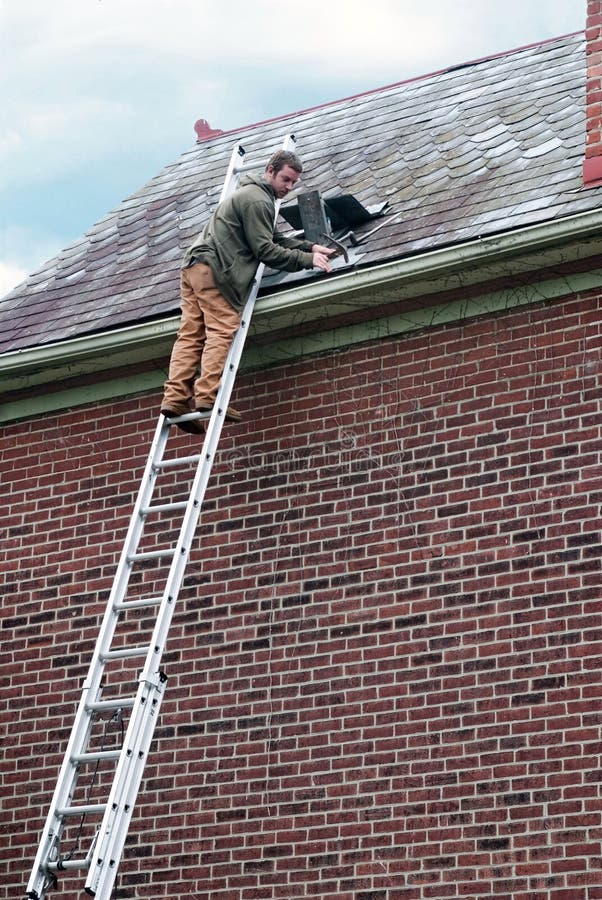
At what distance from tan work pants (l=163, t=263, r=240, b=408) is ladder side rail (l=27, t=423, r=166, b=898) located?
0.53m

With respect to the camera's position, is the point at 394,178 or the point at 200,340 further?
the point at 394,178

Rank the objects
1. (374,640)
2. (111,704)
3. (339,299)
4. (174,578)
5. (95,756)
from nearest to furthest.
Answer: (95,756), (111,704), (174,578), (374,640), (339,299)

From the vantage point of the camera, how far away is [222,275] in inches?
364

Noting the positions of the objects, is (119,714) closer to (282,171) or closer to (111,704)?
(111,704)

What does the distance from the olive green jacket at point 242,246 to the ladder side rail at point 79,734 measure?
121cm

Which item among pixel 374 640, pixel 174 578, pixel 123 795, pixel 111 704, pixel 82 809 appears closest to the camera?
pixel 123 795

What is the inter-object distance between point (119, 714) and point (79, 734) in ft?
1.03

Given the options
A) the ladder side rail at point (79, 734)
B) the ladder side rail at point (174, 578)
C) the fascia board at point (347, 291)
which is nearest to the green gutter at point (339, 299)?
the fascia board at point (347, 291)

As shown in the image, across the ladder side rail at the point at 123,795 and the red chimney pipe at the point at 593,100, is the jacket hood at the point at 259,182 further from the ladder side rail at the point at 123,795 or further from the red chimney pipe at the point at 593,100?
the ladder side rail at the point at 123,795

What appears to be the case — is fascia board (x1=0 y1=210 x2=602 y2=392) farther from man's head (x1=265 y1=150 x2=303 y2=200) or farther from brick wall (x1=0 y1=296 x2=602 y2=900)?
man's head (x1=265 y1=150 x2=303 y2=200)

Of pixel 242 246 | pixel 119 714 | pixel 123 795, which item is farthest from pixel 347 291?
pixel 123 795

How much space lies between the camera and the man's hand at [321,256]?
9234 mm

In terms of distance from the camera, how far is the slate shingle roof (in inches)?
374

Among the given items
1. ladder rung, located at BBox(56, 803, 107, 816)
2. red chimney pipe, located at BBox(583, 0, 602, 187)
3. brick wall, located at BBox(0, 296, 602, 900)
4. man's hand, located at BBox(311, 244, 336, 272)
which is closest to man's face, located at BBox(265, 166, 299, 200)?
man's hand, located at BBox(311, 244, 336, 272)
